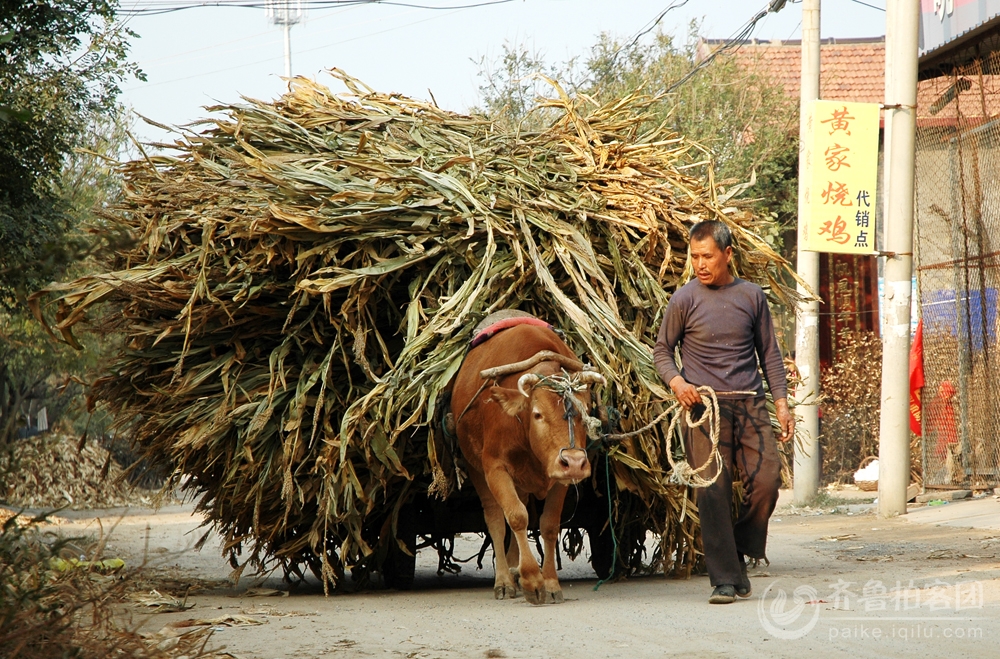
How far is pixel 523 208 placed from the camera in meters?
7.04

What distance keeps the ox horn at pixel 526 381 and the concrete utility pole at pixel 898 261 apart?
21.6ft

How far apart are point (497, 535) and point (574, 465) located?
1.07 metres

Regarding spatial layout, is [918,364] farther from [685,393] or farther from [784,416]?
[685,393]

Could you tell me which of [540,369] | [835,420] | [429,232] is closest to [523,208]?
[429,232]

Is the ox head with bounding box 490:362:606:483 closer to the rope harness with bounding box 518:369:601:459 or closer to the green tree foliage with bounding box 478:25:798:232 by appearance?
the rope harness with bounding box 518:369:601:459

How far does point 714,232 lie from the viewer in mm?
6176

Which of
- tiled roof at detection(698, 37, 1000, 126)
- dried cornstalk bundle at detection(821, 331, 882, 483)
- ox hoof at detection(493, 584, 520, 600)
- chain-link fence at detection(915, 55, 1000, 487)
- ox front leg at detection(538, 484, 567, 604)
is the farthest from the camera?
tiled roof at detection(698, 37, 1000, 126)

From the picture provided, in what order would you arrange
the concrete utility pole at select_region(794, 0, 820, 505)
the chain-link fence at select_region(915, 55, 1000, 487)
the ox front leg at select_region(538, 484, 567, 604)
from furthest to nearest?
the concrete utility pole at select_region(794, 0, 820, 505), the chain-link fence at select_region(915, 55, 1000, 487), the ox front leg at select_region(538, 484, 567, 604)

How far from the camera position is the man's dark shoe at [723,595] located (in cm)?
585

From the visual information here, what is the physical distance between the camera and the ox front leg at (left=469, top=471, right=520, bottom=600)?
6512mm

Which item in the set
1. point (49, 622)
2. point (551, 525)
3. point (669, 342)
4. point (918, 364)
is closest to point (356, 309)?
point (551, 525)

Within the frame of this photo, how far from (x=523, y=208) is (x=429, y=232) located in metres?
0.62

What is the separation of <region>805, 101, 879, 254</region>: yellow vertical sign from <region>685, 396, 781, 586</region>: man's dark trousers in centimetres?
649

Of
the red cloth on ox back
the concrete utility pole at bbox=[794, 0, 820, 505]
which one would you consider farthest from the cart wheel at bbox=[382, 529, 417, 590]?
the concrete utility pole at bbox=[794, 0, 820, 505]
